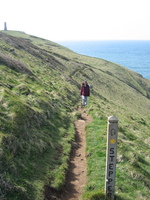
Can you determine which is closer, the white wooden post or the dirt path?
the white wooden post

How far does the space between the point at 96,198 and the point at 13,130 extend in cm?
463

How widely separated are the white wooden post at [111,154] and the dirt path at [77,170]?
1.23 meters

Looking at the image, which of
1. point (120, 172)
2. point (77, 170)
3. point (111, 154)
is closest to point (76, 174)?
point (77, 170)

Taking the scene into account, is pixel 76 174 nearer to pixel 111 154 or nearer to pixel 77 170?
pixel 77 170

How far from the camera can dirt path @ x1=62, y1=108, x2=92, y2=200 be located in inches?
356

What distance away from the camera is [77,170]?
1076cm

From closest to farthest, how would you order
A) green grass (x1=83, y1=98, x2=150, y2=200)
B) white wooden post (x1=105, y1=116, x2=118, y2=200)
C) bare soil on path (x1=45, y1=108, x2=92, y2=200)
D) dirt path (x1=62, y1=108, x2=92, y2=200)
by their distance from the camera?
white wooden post (x1=105, y1=116, x2=118, y2=200) → bare soil on path (x1=45, y1=108, x2=92, y2=200) → dirt path (x1=62, y1=108, x2=92, y2=200) → green grass (x1=83, y1=98, x2=150, y2=200)

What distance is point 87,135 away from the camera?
15.0 m

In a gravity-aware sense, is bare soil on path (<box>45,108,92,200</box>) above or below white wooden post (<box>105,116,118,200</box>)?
below

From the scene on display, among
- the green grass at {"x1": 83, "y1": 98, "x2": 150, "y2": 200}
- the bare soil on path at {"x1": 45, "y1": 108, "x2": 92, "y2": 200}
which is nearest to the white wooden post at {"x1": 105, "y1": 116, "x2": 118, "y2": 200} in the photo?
the green grass at {"x1": 83, "y1": 98, "x2": 150, "y2": 200}

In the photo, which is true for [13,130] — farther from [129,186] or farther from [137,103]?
[137,103]

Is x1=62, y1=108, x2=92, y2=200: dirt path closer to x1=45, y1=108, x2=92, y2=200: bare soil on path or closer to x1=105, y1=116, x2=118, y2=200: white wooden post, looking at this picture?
x1=45, y1=108, x2=92, y2=200: bare soil on path

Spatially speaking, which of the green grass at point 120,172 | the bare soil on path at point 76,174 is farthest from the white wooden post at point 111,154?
the bare soil on path at point 76,174

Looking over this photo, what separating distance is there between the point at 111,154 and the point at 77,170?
3280mm
